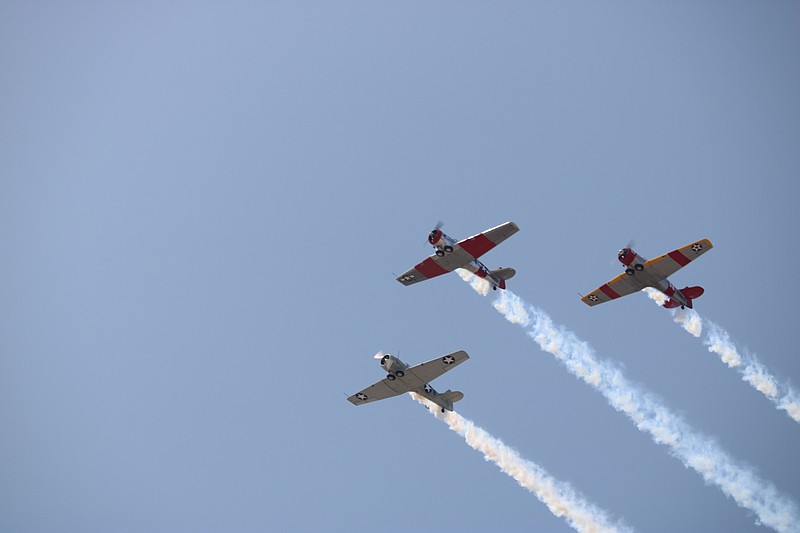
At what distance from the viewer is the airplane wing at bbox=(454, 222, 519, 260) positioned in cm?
8431

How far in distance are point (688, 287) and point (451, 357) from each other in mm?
19037

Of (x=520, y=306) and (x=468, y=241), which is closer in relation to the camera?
(x=468, y=241)

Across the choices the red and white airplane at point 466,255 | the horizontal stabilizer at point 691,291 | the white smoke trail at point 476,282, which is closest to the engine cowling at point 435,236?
the red and white airplane at point 466,255

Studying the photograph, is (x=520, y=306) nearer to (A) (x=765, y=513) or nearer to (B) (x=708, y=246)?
(B) (x=708, y=246)

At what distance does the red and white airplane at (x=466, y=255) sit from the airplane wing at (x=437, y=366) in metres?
7.67

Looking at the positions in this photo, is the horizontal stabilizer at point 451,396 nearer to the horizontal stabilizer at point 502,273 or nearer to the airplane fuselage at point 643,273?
the horizontal stabilizer at point 502,273

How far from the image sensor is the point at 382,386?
84875mm

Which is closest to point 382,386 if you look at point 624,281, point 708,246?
point 624,281

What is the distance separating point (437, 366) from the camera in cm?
8244

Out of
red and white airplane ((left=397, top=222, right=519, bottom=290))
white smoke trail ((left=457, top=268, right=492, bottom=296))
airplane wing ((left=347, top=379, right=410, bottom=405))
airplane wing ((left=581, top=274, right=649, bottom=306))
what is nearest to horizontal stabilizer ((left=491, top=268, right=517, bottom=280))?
red and white airplane ((left=397, top=222, right=519, bottom=290))

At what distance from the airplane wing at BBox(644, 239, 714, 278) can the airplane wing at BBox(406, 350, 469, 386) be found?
14.8 metres

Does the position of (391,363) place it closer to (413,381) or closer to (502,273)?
(413,381)

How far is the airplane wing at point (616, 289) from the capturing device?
85.9m

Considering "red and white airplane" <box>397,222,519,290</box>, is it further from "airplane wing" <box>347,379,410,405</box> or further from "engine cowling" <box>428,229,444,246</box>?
"airplane wing" <box>347,379,410,405</box>
